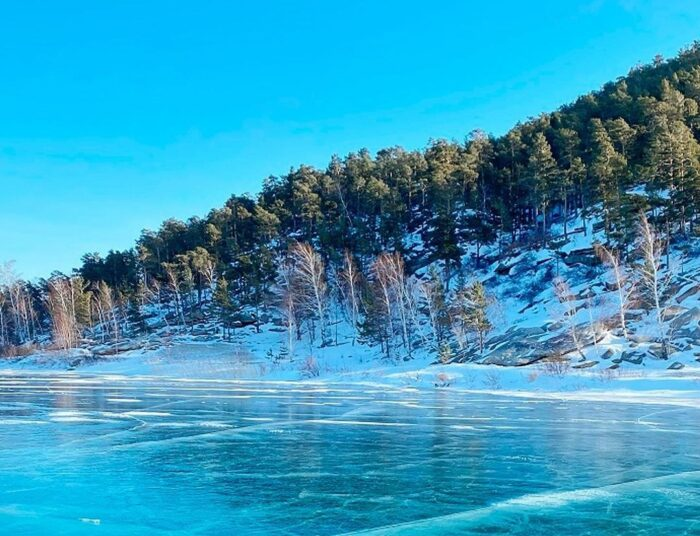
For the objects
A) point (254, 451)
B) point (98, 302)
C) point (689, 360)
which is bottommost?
point (689, 360)

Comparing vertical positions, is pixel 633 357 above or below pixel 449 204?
below

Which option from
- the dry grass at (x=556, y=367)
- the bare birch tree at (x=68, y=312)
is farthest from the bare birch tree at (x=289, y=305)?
the bare birch tree at (x=68, y=312)

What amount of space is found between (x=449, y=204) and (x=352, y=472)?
6090 cm

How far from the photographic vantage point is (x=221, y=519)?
28.5 feet

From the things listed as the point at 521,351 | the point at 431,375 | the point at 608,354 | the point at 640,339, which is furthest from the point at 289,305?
the point at 640,339

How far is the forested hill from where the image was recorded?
188ft

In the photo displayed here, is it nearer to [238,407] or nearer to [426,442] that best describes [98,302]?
[238,407]

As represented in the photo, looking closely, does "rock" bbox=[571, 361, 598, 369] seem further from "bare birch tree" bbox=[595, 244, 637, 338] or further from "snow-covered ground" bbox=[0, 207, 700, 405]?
"bare birch tree" bbox=[595, 244, 637, 338]

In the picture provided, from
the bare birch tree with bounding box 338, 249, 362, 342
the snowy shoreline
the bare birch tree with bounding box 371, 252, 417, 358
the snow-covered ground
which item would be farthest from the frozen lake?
the bare birch tree with bounding box 338, 249, 362, 342

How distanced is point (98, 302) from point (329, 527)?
85.6 m

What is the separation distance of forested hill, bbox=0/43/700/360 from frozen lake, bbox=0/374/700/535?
35485 mm

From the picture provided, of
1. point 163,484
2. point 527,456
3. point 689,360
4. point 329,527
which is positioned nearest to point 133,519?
point 163,484

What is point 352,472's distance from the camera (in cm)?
1203

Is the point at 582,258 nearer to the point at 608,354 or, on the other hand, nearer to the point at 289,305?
the point at 608,354
